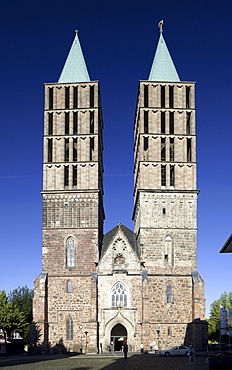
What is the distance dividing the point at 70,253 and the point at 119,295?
6771 millimetres

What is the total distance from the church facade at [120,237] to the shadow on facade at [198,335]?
0.10 meters

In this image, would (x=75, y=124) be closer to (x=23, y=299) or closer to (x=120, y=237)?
(x=120, y=237)

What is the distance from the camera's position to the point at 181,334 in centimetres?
5472

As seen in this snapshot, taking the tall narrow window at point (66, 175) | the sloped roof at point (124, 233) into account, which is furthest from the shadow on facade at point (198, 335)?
the tall narrow window at point (66, 175)

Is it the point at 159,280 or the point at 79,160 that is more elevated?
the point at 79,160

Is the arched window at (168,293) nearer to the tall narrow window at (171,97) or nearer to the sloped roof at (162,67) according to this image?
the tall narrow window at (171,97)

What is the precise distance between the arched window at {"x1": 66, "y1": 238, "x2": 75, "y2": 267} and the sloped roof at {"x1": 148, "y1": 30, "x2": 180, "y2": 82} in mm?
21207

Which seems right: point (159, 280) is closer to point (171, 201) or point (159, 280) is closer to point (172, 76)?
point (171, 201)

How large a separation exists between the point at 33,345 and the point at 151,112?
27768 mm

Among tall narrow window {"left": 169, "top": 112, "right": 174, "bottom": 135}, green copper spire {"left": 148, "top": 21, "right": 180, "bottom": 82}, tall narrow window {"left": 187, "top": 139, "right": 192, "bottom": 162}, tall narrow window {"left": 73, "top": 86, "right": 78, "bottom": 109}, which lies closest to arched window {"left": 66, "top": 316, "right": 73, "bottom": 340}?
tall narrow window {"left": 187, "top": 139, "right": 192, "bottom": 162}

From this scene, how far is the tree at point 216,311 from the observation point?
8650 cm

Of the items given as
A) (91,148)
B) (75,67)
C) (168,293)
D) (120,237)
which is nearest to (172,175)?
(120,237)

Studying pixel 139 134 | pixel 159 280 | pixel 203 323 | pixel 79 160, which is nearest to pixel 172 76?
pixel 139 134

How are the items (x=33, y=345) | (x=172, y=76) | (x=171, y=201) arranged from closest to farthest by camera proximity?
1. (x=33, y=345)
2. (x=171, y=201)
3. (x=172, y=76)
